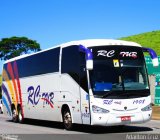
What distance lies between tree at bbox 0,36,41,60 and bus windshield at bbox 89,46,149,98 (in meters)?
66.2

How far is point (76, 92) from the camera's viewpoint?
59.5 ft

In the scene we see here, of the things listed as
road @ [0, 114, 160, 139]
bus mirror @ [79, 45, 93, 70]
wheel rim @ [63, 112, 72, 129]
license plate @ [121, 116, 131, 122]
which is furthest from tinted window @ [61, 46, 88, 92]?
road @ [0, 114, 160, 139]

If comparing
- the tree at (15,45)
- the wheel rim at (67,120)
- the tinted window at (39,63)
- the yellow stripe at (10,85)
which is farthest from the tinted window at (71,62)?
the tree at (15,45)

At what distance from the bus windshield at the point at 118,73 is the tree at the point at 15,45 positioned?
217 feet

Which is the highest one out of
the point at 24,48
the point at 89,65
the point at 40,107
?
the point at 24,48

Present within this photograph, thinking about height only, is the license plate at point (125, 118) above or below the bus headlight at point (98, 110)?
below

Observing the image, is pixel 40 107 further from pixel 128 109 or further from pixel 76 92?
pixel 128 109

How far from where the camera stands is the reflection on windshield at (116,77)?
1692cm

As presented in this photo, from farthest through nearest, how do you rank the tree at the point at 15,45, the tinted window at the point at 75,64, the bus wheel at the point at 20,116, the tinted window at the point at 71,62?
the tree at the point at 15,45, the bus wheel at the point at 20,116, the tinted window at the point at 71,62, the tinted window at the point at 75,64

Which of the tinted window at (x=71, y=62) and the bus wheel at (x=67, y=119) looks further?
the bus wheel at (x=67, y=119)

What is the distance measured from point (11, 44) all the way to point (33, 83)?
61.3 meters

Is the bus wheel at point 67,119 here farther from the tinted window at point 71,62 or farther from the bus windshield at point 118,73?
the bus windshield at point 118,73

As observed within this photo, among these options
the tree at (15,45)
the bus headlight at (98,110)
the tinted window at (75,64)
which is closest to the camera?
the bus headlight at (98,110)

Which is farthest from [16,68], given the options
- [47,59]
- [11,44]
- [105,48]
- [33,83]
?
[11,44]
